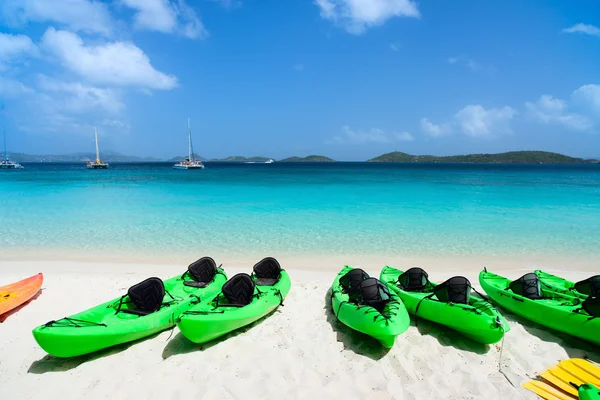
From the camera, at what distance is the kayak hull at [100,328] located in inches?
191

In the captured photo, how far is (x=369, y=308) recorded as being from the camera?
18.6ft

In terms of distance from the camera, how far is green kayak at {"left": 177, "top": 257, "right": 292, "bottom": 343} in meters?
5.28

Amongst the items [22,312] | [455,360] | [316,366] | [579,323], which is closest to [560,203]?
[579,323]

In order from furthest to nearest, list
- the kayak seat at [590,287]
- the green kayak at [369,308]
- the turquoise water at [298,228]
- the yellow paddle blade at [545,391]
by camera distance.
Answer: the turquoise water at [298,228]
the kayak seat at [590,287]
the green kayak at [369,308]
the yellow paddle blade at [545,391]

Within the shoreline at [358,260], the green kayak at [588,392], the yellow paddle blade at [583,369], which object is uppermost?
the green kayak at [588,392]

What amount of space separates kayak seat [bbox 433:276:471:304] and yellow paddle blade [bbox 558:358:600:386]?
1.61 meters

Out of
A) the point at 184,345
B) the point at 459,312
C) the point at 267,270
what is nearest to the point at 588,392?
the point at 459,312

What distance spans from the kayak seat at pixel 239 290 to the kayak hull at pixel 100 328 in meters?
0.68

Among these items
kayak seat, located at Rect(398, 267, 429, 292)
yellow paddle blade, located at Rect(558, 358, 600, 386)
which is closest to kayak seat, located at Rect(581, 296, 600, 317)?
yellow paddle blade, located at Rect(558, 358, 600, 386)

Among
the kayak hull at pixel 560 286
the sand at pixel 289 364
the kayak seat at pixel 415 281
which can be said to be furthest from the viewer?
the kayak seat at pixel 415 281

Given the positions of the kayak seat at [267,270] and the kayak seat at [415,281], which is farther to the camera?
the kayak seat at [267,270]

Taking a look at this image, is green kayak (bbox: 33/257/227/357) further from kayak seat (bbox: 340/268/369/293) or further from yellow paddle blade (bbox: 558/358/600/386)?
yellow paddle blade (bbox: 558/358/600/386)

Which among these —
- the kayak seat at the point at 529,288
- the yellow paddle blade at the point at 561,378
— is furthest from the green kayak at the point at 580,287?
the yellow paddle blade at the point at 561,378

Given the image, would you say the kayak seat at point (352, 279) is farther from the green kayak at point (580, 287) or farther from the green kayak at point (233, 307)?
the green kayak at point (580, 287)
